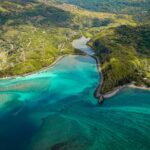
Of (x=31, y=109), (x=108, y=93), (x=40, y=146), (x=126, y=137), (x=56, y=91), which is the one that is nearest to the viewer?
(x=40, y=146)

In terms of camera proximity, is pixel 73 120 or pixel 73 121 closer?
pixel 73 121

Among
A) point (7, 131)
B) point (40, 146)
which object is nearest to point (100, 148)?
point (40, 146)

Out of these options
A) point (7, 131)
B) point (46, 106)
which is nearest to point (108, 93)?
point (46, 106)

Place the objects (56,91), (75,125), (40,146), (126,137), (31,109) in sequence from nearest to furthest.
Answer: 1. (40,146)
2. (126,137)
3. (75,125)
4. (31,109)
5. (56,91)

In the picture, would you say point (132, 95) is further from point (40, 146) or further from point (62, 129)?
point (40, 146)

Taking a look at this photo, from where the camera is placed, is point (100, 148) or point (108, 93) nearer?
point (100, 148)
